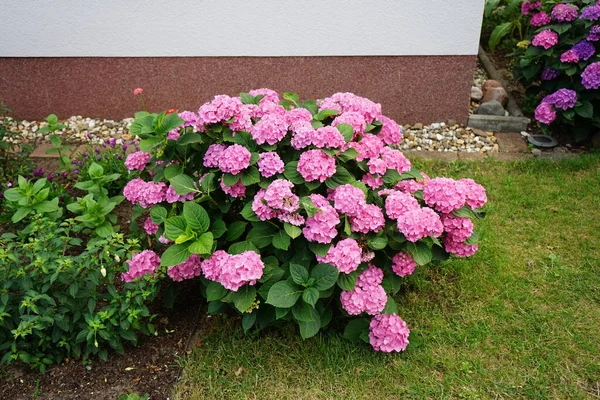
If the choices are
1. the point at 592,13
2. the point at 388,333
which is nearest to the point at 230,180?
the point at 388,333

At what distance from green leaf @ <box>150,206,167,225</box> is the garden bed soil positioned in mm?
631

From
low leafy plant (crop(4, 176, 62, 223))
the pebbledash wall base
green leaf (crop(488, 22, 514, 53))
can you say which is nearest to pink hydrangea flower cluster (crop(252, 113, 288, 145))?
low leafy plant (crop(4, 176, 62, 223))

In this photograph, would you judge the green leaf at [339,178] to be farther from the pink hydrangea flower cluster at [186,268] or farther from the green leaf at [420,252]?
the pink hydrangea flower cluster at [186,268]

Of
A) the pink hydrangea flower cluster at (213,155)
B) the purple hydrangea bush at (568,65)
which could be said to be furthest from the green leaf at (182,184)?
the purple hydrangea bush at (568,65)

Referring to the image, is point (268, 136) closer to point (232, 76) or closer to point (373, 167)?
point (373, 167)

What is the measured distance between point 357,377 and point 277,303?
1.91 feet

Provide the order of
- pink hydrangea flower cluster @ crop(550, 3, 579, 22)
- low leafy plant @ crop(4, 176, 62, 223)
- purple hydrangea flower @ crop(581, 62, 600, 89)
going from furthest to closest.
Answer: pink hydrangea flower cluster @ crop(550, 3, 579, 22), purple hydrangea flower @ crop(581, 62, 600, 89), low leafy plant @ crop(4, 176, 62, 223)

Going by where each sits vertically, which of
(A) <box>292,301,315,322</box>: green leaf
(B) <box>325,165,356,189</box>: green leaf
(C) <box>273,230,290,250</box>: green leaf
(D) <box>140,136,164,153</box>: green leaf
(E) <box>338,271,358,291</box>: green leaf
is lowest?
(A) <box>292,301,315,322</box>: green leaf

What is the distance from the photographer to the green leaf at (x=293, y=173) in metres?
2.38

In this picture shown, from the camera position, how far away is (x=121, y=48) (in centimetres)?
442

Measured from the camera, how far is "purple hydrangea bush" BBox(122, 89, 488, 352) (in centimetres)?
228

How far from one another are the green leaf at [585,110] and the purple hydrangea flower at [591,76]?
151 millimetres

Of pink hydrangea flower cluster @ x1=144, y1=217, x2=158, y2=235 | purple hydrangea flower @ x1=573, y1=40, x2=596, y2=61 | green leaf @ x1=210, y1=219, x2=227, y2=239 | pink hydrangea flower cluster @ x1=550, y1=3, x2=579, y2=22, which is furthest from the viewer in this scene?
pink hydrangea flower cluster @ x1=550, y1=3, x2=579, y2=22

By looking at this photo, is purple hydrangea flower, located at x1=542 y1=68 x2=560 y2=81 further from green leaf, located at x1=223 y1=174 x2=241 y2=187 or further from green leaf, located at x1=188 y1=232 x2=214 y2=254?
green leaf, located at x1=188 y1=232 x2=214 y2=254
